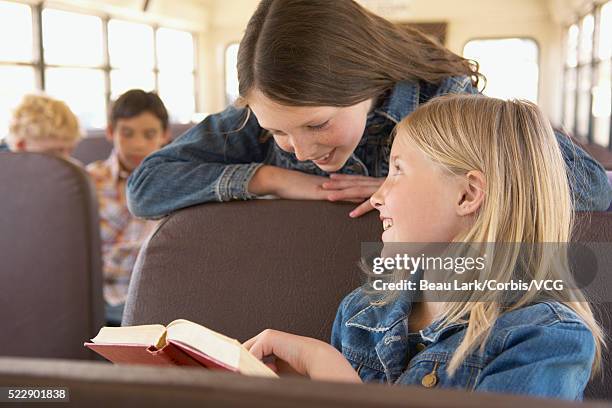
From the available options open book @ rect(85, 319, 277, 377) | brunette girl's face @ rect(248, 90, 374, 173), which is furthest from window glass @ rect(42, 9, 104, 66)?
open book @ rect(85, 319, 277, 377)

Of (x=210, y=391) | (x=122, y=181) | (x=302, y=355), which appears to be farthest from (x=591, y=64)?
(x=210, y=391)

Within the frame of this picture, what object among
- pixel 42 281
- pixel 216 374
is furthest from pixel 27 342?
pixel 216 374

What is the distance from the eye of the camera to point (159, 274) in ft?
4.86

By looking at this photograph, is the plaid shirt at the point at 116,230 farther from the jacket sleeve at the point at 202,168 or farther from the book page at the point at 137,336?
the book page at the point at 137,336

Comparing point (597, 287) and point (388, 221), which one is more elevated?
point (388, 221)

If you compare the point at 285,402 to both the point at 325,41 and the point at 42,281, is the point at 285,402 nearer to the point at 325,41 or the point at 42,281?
the point at 325,41

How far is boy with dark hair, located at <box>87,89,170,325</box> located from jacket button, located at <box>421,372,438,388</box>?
1.73 meters

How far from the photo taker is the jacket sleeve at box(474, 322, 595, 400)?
0.90 meters

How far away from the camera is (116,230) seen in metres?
2.80

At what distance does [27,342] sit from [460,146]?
58.4 inches

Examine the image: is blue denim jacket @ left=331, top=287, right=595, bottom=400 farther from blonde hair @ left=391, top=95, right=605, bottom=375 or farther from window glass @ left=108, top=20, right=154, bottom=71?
window glass @ left=108, top=20, right=154, bottom=71

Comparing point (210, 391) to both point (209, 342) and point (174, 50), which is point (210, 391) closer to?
point (209, 342)

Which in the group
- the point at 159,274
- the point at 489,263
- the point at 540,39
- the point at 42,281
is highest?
the point at 540,39

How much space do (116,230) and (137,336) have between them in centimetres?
193
